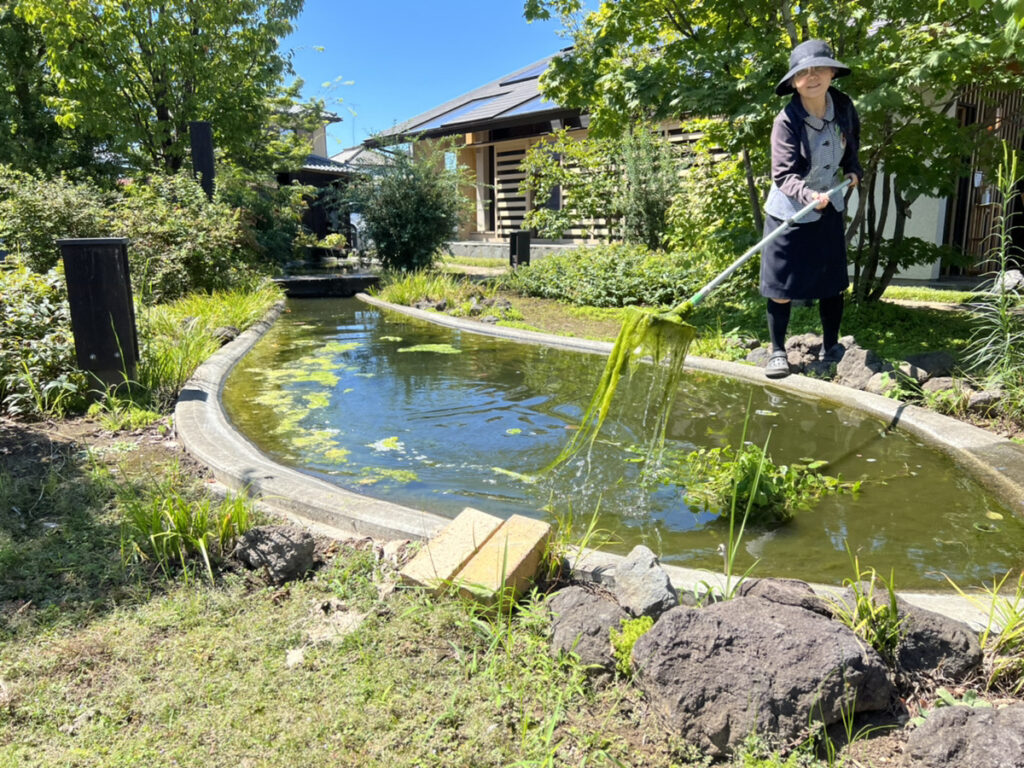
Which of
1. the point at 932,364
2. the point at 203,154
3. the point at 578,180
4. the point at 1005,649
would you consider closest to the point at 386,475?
the point at 1005,649

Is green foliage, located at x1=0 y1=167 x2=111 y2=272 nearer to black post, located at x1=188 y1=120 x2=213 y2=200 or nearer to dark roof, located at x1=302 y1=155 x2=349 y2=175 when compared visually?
black post, located at x1=188 y1=120 x2=213 y2=200

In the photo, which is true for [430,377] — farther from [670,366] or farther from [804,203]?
[804,203]

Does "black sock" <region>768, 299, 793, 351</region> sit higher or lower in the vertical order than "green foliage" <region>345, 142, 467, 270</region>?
lower

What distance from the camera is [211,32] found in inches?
622

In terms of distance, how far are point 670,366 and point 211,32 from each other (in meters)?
16.1

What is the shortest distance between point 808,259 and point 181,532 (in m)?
4.18

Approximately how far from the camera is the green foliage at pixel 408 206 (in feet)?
47.9

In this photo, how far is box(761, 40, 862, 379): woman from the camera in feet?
14.8

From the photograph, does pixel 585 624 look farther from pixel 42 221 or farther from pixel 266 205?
pixel 266 205

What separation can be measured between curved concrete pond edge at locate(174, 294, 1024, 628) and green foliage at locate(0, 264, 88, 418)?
28.5 inches

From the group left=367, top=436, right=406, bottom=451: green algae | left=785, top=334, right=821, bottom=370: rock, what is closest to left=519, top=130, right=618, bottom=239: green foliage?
left=785, top=334, right=821, bottom=370: rock

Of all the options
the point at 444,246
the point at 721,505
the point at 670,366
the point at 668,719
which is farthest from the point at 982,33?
the point at 444,246

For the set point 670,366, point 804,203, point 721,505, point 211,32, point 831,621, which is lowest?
point 721,505

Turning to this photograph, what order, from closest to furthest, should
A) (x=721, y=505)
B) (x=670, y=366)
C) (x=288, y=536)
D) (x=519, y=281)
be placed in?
(x=288, y=536)
(x=721, y=505)
(x=670, y=366)
(x=519, y=281)
